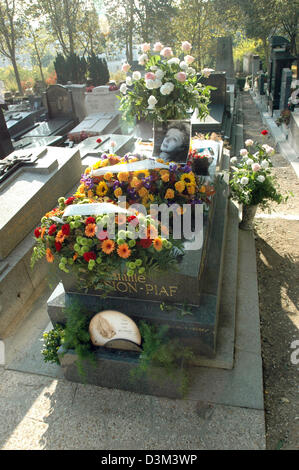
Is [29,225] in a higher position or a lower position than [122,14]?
lower

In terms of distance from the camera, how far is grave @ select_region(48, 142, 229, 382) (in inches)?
128

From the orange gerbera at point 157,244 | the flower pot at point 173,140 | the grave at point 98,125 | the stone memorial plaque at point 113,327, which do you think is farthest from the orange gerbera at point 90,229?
the grave at point 98,125

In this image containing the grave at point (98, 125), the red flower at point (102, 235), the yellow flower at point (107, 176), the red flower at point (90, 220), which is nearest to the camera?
the red flower at point (102, 235)

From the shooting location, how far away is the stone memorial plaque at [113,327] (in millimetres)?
3216

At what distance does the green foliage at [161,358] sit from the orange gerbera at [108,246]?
2.47 feet

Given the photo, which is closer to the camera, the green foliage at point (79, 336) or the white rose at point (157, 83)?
the green foliage at point (79, 336)

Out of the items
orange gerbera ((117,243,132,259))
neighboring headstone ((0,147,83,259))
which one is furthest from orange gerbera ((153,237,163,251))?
neighboring headstone ((0,147,83,259))

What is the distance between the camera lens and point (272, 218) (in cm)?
621

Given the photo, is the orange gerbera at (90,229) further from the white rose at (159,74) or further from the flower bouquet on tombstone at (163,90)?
the white rose at (159,74)

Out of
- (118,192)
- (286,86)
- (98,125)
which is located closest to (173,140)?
(118,192)

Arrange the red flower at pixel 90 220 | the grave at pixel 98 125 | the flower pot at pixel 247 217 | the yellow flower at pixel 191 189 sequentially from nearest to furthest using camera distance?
the red flower at pixel 90 220
the yellow flower at pixel 191 189
the flower pot at pixel 247 217
the grave at pixel 98 125

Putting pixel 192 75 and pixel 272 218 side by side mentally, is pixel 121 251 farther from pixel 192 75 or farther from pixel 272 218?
pixel 272 218

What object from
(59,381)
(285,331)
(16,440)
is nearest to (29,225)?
(59,381)

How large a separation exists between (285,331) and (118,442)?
2215 mm
